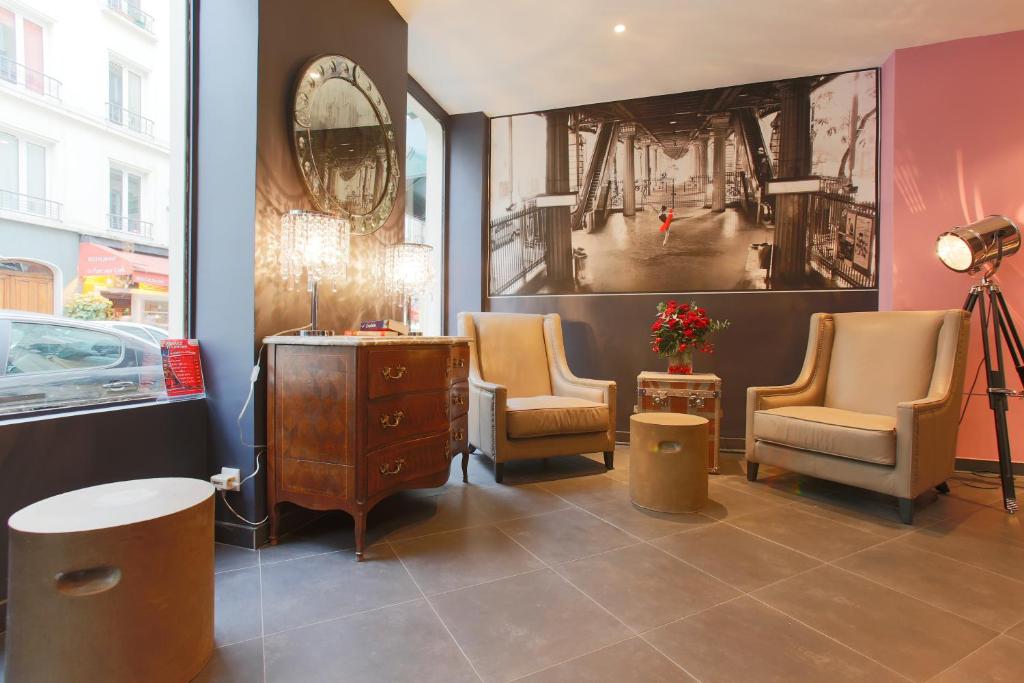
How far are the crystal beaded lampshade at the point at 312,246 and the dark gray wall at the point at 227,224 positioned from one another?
14cm

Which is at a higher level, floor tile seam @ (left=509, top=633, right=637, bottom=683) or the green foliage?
the green foliage

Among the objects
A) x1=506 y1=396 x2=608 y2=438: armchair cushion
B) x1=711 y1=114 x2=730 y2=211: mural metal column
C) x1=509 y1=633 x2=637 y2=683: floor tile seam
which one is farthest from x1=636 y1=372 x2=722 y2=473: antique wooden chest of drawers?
x1=509 y1=633 x2=637 y2=683: floor tile seam

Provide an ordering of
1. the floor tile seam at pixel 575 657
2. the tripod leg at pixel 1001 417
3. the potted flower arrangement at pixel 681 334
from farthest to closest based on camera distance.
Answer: the potted flower arrangement at pixel 681 334 < the tripod leg at pixel 1001 417 < the floor tile seam at pixel 575 657

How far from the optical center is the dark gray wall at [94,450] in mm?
1512

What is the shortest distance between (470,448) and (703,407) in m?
1.61

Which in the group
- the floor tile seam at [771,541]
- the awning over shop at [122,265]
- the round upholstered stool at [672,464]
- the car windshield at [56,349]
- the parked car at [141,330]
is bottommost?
the floor tile seam at [771,541]

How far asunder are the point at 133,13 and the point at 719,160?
374 cm

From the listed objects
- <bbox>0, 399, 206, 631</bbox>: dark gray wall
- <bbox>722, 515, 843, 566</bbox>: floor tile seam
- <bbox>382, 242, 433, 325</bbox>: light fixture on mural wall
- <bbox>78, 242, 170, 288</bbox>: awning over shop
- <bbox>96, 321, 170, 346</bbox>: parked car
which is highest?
<bbox>382, 242, 433, 325</bbox>: light fixture on mural wall

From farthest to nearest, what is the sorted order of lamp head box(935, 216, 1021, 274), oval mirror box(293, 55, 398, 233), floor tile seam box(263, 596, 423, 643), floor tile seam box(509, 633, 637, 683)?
1. lamp head box(935, 216, 1021, 274)
2. oval mirror box(293, 55, 398, 233)
3. floor tile seam box(263, 596, 423, 643)
4. floor tile seam box(509, 633, 637, 683)

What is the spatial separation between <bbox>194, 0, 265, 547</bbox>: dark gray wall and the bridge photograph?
260 cm

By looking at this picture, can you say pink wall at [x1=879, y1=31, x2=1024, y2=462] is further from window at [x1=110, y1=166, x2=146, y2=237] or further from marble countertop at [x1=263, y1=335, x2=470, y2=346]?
window at [x1=110, y1=166, x2=146, y2=237]

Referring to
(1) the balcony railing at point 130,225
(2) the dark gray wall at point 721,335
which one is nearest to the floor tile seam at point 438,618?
(1) the balcony railing at point 130,225

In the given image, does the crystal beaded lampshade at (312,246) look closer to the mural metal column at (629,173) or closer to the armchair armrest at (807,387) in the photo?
the armchair armrest at (807,387)

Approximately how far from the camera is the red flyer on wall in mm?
2020
